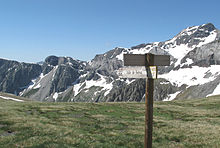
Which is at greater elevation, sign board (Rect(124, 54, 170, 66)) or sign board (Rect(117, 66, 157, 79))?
sign board (Rect(124, 54, 170, 66))

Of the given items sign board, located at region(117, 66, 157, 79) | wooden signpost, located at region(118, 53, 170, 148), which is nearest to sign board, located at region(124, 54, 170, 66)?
wooden signpost, located at region(118, 53, 170, 148)

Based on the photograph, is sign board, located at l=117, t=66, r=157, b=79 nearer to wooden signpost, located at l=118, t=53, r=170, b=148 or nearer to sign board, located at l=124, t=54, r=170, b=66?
wooden signpost, located at l=118, t=53, r=170, b=148

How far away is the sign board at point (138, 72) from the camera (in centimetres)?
1050

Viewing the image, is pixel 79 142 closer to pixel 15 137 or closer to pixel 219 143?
pixel 15 137

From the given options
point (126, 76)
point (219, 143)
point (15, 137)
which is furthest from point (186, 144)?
point (15, 137)

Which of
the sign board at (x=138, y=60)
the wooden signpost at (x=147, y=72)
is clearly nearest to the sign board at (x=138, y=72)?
the wooden signpost at (x=147, y=72)

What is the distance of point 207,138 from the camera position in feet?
56.3

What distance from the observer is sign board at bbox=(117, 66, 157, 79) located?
10497 mm

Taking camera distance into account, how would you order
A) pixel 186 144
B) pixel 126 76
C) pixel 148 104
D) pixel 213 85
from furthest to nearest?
pixel 213 85
pixel 186 144
pixel 126 76
pixel 148 104

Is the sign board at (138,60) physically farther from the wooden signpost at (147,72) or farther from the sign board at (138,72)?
the sign board at (138,72)

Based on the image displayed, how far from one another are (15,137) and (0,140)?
1.12 metres

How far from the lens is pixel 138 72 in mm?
11352

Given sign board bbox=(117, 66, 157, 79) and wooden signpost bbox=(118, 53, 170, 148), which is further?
wooden signpost bbox=(118, 53, 170, 148)

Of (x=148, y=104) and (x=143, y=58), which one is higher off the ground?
(x=143, y=58)
